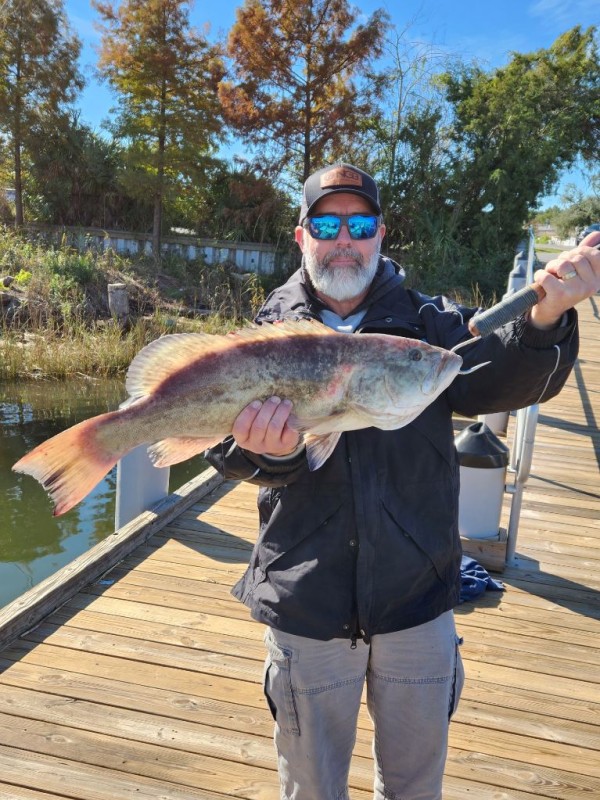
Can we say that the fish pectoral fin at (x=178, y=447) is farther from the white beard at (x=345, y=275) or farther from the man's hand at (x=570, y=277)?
the man's hand at (x=570, y=277)

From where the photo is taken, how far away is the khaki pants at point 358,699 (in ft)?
6.42

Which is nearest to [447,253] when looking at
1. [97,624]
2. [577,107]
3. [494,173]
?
[494,173]

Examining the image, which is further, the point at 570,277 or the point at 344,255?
the point at 344,255

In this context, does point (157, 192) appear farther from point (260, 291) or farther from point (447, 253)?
point (447, 253)

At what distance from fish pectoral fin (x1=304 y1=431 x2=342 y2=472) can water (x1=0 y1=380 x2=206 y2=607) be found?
15.4 ft

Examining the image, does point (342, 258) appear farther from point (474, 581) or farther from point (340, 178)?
point (474, 581)

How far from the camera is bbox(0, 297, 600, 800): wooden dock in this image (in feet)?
8.75

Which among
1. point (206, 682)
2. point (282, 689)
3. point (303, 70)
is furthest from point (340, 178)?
point (303, 70)

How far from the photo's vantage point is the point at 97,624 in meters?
3.74

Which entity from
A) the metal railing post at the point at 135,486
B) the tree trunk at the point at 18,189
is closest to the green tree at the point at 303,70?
the tree trunk at the point at 18,189

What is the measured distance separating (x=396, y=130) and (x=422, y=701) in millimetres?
22518

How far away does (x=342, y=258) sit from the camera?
2178 millimetres

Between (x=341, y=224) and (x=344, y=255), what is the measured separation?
0.47 feet

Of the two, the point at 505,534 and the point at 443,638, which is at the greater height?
the point at 443,638
